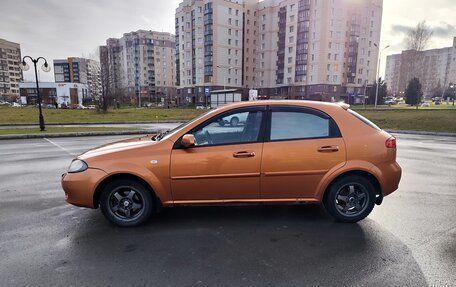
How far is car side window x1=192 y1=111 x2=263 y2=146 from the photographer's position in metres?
4.02

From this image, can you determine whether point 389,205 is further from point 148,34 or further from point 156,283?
point 148,34

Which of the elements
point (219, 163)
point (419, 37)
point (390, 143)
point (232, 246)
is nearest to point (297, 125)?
point (219, 163)

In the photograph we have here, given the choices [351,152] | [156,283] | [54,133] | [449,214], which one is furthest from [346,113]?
[54,133]

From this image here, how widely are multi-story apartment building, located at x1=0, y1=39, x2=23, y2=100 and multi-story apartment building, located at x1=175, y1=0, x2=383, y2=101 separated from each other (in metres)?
84.4

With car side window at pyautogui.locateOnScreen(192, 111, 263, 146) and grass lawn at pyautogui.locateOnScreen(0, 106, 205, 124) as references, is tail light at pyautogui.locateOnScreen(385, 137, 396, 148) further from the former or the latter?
grass lawn at pyautogui.locateOnScreen(0, 106, 205, 124)

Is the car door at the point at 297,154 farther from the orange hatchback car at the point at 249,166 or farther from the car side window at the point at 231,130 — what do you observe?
the car side window at the point at 231,130

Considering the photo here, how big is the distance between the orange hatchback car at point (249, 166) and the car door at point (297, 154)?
0.01m

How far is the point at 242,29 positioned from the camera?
266 feet

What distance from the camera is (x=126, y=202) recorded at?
4.05 metres

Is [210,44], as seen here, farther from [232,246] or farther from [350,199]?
[232,246]

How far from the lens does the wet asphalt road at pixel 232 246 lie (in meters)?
2.92

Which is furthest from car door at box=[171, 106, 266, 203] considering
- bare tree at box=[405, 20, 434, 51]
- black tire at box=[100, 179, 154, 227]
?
bare tree at box=[405, 20, 434, 51]

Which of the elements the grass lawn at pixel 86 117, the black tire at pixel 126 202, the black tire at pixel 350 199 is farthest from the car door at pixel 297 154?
the grass lawn at pixel 86 117

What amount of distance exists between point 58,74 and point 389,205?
504ft
